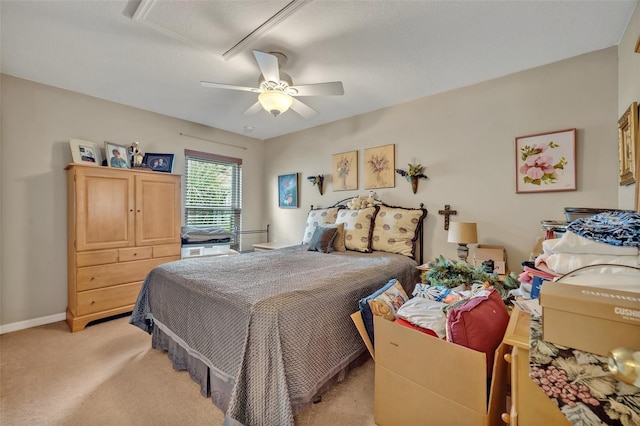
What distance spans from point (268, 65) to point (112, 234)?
247 centimetres

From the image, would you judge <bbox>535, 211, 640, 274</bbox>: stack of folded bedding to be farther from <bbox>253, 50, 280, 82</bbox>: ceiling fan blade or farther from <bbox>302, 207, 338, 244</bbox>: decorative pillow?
<bbox>302, 207, 338, 244</bbox>: decorative pillow

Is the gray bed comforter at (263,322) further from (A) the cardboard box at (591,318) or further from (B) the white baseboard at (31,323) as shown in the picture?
(B) the white baseboard at (31,323)

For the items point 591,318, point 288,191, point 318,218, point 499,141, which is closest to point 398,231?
point 318,218

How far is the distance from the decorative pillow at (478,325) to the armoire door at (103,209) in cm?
329

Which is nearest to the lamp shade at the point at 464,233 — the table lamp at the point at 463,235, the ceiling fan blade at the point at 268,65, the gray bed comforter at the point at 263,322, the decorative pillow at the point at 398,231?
the table lamp at the point at 463,235

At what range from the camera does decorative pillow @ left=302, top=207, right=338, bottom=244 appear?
3.51 metres

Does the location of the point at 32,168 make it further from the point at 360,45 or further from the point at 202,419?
the point at 360,45

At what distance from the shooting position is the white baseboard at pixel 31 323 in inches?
100

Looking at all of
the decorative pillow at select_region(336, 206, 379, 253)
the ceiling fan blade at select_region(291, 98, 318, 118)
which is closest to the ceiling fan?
the ceiling fan blade at select_region(291, 98, 318, 118)

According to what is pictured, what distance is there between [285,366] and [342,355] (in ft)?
1.62

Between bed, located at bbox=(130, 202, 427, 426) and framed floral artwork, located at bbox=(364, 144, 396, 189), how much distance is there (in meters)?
1.17

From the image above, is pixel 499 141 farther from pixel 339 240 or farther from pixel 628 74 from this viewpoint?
pixel 339 240

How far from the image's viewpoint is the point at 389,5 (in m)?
1.67

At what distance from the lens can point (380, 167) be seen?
337 cm
